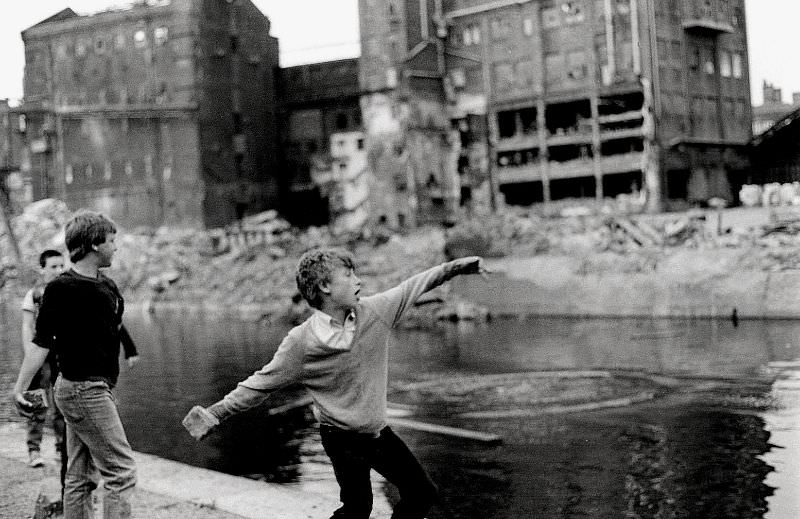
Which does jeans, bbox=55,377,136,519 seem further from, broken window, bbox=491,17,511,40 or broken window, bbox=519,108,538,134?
broken window, bbox=491,17,511,40

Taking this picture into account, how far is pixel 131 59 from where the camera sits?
52438 mm

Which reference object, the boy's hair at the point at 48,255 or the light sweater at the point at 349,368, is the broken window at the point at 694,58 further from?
the light sweater at the point at 349,368

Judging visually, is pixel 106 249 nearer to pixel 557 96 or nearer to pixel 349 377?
pixel 349 377

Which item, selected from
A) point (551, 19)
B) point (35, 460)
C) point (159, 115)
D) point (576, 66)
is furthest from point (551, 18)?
point (35, 460)

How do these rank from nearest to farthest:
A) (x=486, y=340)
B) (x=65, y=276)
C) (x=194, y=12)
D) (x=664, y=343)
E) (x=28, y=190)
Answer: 1. (x=65, y=276)
2. (x=664, y=343)
3. (x=486, y=340)
4. (x=194, y=12)
5. (x=28, y=190)

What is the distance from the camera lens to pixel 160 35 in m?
51.7

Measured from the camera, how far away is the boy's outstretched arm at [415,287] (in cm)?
472

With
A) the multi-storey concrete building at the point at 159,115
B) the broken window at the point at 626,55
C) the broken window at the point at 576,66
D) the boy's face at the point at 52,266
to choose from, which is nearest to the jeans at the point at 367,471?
the boy's face at the point at 52,266

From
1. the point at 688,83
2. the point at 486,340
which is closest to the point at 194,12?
the point at 688,83

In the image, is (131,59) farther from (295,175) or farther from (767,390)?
(767,390)

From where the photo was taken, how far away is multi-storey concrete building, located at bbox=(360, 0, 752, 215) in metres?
43.9

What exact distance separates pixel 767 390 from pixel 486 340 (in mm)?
9391

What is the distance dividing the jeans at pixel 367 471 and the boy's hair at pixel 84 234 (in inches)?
61.9

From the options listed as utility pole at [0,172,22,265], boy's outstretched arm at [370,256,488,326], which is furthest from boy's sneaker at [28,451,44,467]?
utility pole at [0,172,22,265]
